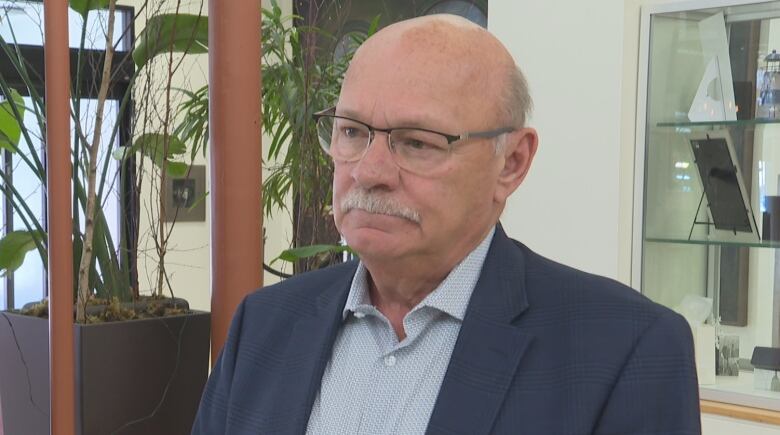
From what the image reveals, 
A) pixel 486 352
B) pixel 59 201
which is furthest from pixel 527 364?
pixel 59 201

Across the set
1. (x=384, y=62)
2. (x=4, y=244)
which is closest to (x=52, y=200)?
(x=4, y=244)

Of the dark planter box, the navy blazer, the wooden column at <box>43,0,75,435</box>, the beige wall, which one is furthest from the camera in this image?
the beige wall

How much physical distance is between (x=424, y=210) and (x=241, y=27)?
1.10m

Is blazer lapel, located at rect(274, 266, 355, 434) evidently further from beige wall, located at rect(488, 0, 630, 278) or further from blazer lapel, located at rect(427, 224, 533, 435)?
beige wall, located at rect(488, 0, 630, 278)

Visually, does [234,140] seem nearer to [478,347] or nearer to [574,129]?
[478,347]

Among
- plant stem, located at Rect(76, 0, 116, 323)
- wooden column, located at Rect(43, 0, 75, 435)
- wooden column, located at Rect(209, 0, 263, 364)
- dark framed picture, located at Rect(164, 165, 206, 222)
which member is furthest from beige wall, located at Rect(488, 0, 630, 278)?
dark framed picture, located at Rect(164, 165, 206, 222)

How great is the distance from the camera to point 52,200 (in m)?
2.00

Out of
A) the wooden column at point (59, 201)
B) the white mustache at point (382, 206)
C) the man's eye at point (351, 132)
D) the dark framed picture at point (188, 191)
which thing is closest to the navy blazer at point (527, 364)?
the white mustache at point (382, 206)

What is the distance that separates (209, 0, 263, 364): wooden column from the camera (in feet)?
7.41

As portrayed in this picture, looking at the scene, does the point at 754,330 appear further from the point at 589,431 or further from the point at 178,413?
the point at 589,431

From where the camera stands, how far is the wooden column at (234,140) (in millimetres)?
2258

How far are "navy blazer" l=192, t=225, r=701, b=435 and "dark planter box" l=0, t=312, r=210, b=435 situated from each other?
0.65 metres

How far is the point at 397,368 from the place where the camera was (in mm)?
1385

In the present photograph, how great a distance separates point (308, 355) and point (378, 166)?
0.32m
